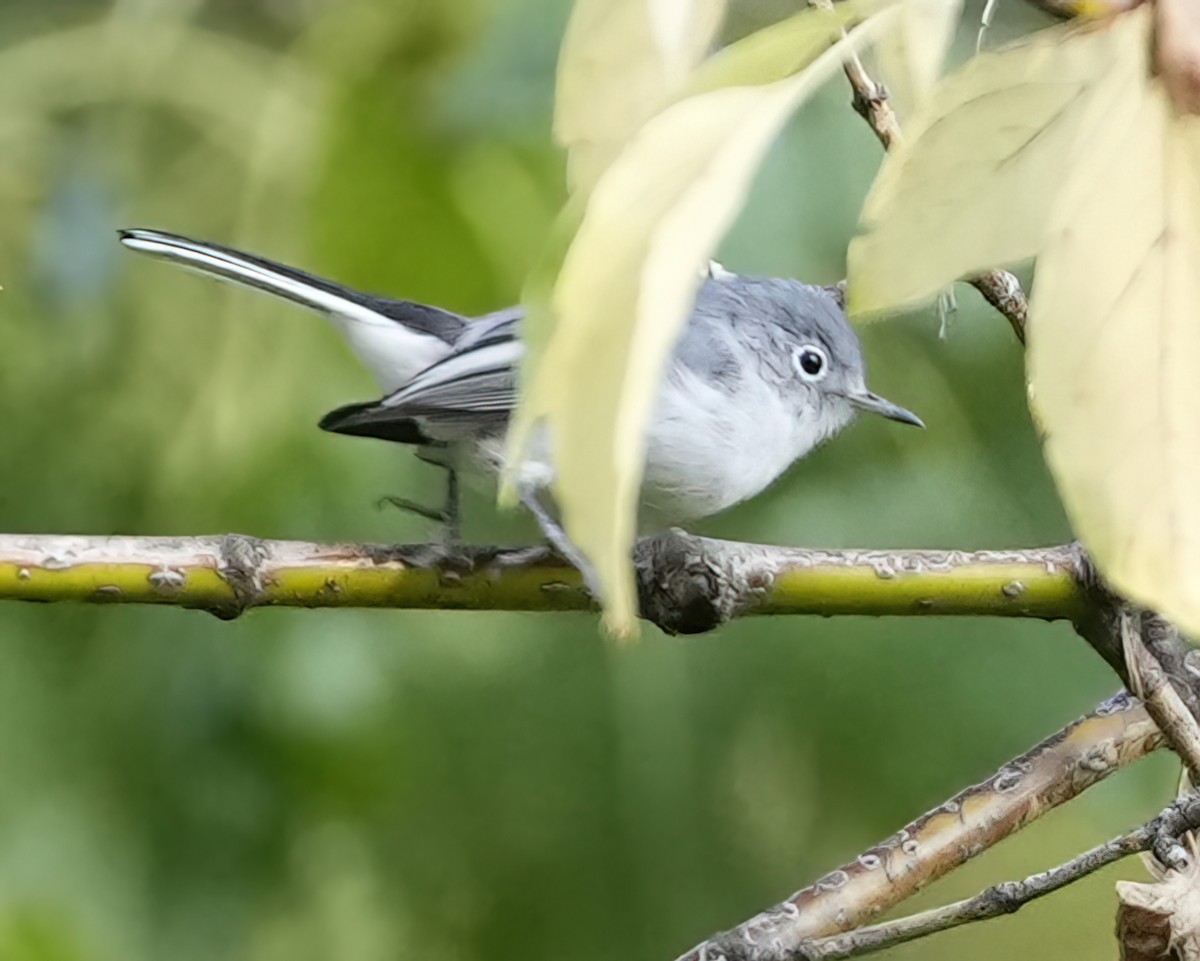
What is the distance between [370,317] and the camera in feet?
1.75

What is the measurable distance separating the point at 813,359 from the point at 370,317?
177 millimetres

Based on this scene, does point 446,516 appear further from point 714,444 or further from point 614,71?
point 614,71

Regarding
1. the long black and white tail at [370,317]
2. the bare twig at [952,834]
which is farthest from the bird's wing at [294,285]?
the bare twig at [952,834]

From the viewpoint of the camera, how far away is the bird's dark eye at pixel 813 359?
0.58 m

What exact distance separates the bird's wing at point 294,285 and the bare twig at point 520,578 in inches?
4.9

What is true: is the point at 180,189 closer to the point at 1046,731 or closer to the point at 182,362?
the point at 182,362

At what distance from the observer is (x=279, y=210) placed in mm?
619

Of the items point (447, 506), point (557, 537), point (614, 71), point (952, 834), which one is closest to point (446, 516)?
point (447, 506)

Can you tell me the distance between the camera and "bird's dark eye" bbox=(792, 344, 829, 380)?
583 millimetres

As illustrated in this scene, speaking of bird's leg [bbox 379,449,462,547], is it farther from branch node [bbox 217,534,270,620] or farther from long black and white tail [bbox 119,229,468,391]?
branch node [bbox 217,534,270,620]

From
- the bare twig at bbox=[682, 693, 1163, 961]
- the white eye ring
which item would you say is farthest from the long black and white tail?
the bare twig at bbox=[682, 693, 1163, 961]

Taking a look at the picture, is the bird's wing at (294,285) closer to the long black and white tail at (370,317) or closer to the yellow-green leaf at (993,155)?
the long black and white tail at (370,317)

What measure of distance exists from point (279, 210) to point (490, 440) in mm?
196

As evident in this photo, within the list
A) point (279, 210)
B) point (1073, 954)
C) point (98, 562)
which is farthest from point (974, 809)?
point (279, 210)
